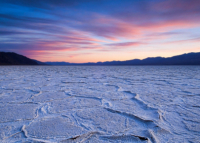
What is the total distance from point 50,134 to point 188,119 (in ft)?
4.74

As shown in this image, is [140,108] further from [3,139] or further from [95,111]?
[3,139]

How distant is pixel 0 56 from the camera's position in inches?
2469

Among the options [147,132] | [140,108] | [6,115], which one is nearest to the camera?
→ [147,132]

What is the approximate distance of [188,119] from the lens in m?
1.53

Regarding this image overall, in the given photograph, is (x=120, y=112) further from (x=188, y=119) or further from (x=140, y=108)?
(x=188, y=119)

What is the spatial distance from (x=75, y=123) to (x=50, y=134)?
0.28 meters

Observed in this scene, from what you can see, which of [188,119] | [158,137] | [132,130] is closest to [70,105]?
[132,130]

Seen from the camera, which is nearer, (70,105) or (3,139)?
(3,139)

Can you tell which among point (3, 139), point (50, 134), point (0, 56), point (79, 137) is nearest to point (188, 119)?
point (79, 137)

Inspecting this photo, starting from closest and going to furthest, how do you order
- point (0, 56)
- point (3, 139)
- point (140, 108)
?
point (3, 139) < point (140, 108) < point (0, 56)

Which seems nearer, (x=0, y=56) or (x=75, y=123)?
(x=75, y=123)

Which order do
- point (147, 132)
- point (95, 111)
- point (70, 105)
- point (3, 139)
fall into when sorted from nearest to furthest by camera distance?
point (3, 139) → point (147, 132) → point (95, 111) → point (70, 105)

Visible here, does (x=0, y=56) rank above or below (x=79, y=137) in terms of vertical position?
above

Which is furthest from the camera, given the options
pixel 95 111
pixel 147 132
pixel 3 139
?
pixel 95 111
